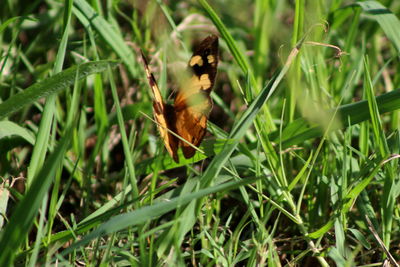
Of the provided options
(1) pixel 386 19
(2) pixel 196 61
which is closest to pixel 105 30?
(2) pixel 196 61

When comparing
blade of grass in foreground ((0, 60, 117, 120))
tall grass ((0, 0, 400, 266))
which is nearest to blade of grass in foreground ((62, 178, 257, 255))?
tall grass ((0, 0, 400, 266))

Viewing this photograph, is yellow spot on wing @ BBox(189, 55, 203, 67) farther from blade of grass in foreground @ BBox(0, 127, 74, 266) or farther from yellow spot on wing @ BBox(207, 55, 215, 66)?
blade of grass in foreground @ BBox(0, 127, 74, 266)

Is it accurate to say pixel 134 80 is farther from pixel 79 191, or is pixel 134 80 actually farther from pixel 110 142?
pixel 79 191

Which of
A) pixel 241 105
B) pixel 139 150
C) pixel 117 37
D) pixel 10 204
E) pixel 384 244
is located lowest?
pixel 384 244

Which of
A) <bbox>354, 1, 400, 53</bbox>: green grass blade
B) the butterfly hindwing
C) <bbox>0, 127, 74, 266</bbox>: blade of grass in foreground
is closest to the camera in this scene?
<bbox>0, 127, 74, 266</bbox>: blade of grass in foreground

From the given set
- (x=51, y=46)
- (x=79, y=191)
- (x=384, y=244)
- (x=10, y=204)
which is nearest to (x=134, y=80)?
(x=51, y=46)

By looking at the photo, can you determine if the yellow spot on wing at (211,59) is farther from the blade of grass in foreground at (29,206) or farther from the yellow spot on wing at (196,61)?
the blade of grass in foreground at (29,206)

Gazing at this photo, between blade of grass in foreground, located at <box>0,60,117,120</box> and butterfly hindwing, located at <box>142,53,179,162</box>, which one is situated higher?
blade of grass in foreground, located at <box>0,60,117,120</box>

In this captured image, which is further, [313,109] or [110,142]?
[110,142]

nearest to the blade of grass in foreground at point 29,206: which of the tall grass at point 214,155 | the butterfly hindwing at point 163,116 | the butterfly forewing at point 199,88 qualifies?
the tall grass at point 214,155
